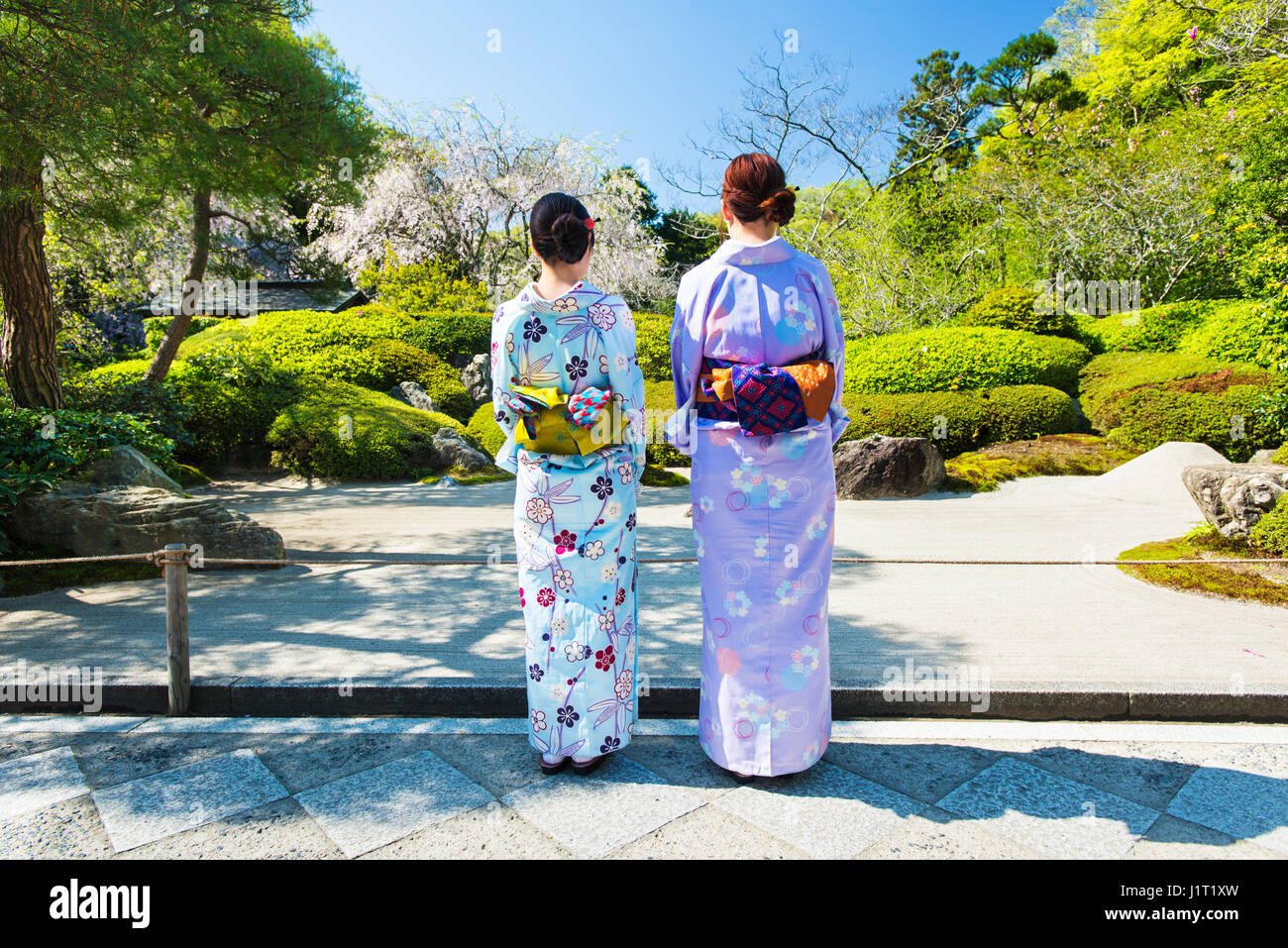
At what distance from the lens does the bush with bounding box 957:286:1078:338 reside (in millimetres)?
14062

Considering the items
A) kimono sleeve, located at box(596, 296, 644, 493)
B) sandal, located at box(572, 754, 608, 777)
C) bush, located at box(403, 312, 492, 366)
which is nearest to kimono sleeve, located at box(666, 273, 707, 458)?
kimono sleeve, located at box(596, 296, 644, 493)

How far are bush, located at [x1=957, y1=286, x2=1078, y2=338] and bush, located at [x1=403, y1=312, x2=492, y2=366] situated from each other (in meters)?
10.1

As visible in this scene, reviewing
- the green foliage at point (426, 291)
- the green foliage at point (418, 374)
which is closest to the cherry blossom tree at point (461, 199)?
the green foliage at point (426, 291)

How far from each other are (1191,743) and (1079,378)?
11824mm

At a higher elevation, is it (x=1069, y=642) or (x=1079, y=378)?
(x=1079, y=378)

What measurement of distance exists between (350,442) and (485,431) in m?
2.75

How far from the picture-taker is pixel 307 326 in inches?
597

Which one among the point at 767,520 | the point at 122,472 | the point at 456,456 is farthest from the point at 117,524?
the point at 456,456

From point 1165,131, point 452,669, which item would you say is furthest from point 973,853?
point 1165,131

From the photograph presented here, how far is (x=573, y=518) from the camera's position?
2.90m

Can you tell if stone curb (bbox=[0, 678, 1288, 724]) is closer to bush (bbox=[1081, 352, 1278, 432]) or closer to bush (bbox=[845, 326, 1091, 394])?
bush (bbox=[1081, 352, 1278, 432])

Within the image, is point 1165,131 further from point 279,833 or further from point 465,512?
point 279,833

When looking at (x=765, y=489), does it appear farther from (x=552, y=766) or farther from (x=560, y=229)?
(x=552, y=766)

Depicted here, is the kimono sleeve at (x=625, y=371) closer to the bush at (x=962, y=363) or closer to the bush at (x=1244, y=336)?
the bush at (x=962, y=363)
